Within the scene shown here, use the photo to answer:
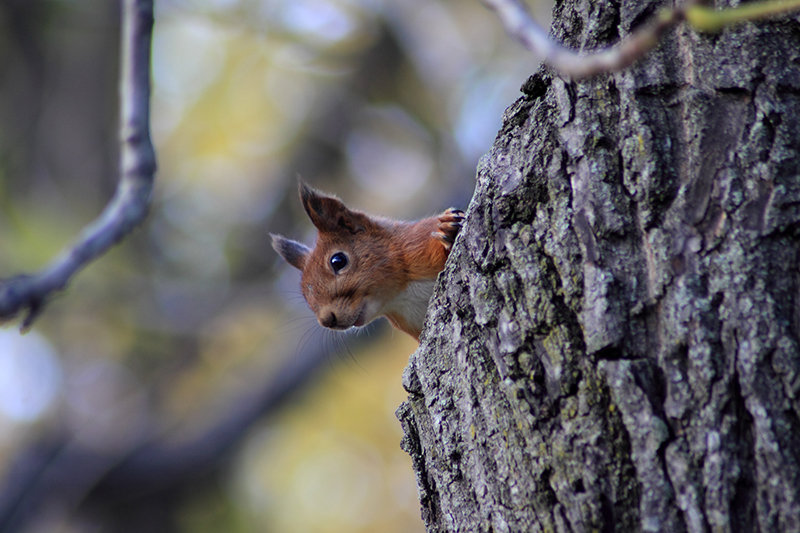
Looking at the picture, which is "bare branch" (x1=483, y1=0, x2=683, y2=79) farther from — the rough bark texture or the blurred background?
the blurred background

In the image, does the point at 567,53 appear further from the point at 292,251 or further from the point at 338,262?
the point at 292,251

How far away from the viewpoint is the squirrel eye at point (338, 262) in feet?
10.9

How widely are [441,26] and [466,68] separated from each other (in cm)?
57

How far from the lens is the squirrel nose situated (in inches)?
126

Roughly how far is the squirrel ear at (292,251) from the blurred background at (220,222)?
309 centimetres

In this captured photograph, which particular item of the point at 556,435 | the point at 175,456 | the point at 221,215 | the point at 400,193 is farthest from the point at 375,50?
the point at 556,435

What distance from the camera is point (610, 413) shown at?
157cm

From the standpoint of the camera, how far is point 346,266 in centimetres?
331

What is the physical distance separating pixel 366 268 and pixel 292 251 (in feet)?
1.76

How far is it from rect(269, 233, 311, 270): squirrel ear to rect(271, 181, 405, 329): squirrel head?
123mm

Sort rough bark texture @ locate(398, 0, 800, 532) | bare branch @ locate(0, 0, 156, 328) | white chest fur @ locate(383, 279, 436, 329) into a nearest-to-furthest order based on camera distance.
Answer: bare branch @ locate(0, 0, 156, 328), rough bark texture @ locate(398, 0, 800, 532), white chest fur @ locate(383, 279, 436, 329)

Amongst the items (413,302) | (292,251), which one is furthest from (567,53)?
(292,251)

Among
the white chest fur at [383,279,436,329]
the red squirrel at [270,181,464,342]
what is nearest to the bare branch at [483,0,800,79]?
the red squirrel at [270,181,464,342]

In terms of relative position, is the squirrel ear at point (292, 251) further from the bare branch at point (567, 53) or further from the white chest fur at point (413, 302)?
the bare branch at point (567, 53)
